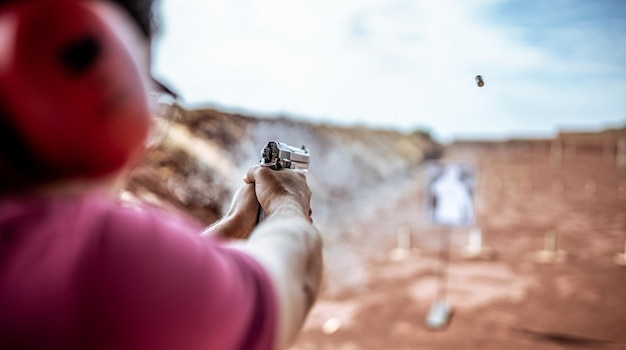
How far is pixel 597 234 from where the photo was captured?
9.27 meters

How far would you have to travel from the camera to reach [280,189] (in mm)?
851

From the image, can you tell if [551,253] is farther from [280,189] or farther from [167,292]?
[167,292]

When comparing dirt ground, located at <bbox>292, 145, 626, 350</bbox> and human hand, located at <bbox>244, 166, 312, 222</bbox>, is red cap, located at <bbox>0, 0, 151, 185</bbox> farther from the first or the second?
dirt ground, located at <bbox>292, 145, 626, 350</bbox>

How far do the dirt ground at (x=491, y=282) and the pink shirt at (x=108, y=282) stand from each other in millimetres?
2865

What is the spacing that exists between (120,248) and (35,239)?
0.21ft

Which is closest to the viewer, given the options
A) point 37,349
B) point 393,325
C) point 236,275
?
point 37,349

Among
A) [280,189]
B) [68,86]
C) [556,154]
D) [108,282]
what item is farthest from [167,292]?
[556,154]

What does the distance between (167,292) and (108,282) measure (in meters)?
0.05

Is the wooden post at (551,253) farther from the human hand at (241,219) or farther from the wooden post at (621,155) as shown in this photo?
the human hand at (241,219)

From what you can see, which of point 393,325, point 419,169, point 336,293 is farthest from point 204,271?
point 419,169

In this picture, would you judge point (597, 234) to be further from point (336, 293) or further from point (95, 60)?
point (95, 60)

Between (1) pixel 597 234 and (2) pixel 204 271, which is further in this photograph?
(1) pixel 597 234

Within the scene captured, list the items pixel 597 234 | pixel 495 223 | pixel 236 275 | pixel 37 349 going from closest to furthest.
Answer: pixel 37 349 < pixel 236 275 < pixel 597 234 < pixel 495 223

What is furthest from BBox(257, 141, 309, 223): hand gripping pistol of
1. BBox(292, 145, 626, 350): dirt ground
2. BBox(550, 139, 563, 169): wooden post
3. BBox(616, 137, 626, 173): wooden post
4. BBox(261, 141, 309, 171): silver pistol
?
BBox(550, 139, 563, 169): wooden post
